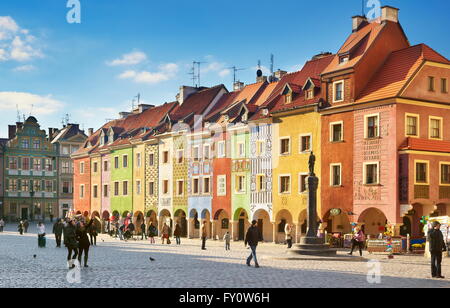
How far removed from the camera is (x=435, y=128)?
3800 centimetres

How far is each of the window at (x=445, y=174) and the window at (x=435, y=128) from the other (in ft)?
5.75

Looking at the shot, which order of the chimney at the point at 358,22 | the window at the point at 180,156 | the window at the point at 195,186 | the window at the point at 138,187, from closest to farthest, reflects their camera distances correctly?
the chimney at the point at 358,22 < the window at the point at 195,186 < the window at the point at 180,156 < the window at the point at 138,187

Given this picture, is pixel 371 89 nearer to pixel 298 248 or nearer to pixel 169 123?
pixel 298 248

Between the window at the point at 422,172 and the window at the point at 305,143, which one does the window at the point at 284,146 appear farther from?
the window at the point at 422,172

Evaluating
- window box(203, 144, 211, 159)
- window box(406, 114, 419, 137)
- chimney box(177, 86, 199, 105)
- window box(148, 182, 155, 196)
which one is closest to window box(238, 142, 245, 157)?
window box(203, 144, 211, 159)

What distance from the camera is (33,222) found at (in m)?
88.2

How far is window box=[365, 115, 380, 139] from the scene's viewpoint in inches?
1468

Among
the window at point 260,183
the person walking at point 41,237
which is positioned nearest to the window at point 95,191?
the window at point 260,183

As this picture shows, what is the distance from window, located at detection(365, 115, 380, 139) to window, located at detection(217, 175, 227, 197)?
14.6m

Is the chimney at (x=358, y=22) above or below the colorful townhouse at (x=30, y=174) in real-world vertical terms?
above

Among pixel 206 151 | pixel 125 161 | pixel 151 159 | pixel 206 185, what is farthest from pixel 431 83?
pixel 125 161

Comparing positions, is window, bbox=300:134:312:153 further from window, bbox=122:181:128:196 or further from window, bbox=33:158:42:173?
window, bbox=33:158:42:173

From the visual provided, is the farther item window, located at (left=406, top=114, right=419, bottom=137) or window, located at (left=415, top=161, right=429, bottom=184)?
window, located at (left=406, top=114, right=419, bottom=137)

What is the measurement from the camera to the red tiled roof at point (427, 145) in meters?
35.9
